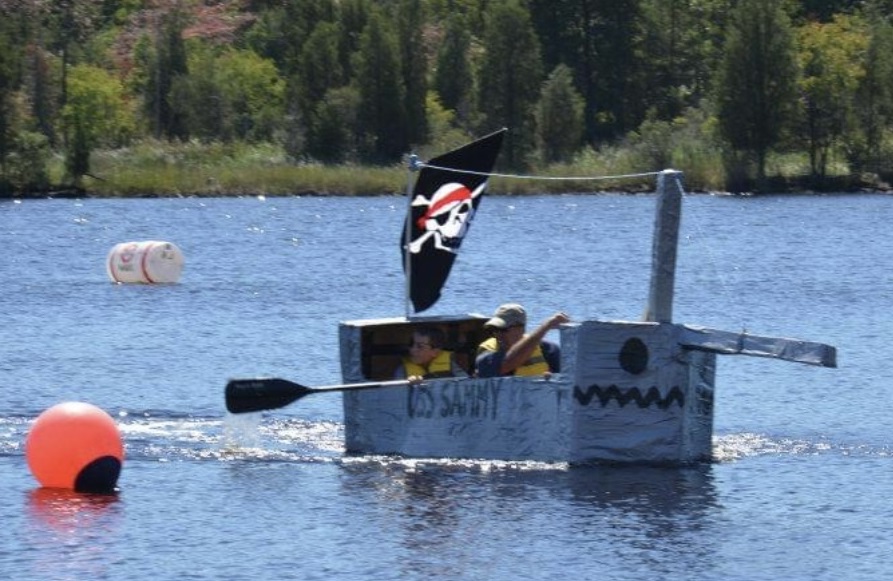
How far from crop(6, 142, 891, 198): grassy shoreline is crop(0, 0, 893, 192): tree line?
0.68 m

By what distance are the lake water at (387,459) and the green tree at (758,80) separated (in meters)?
36.8

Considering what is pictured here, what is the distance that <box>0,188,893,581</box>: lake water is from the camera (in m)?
16.4

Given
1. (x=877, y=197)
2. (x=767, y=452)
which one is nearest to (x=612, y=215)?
(x=877, y=197)

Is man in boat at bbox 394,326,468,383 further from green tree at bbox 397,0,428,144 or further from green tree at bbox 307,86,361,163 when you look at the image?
green tree at bbox 307,86,361,163

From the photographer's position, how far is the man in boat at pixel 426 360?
19734mm

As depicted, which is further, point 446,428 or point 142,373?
point 142,373

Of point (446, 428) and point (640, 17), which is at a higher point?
point (640, 17)

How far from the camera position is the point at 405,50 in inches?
3637

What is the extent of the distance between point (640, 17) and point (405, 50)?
16.4 m

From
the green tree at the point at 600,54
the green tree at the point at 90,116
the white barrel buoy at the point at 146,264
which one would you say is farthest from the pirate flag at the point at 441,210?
the green tree at the point at 600,54

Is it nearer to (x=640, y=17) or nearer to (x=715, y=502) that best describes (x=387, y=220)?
(x=640, y=17)

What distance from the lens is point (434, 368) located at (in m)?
19.8

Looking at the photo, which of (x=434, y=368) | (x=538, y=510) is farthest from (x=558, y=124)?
(x=538, y=510)

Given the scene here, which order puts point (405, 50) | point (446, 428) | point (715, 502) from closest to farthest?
1. point (715, 502)
2. point (446, 428)
3. point (405, 50)
